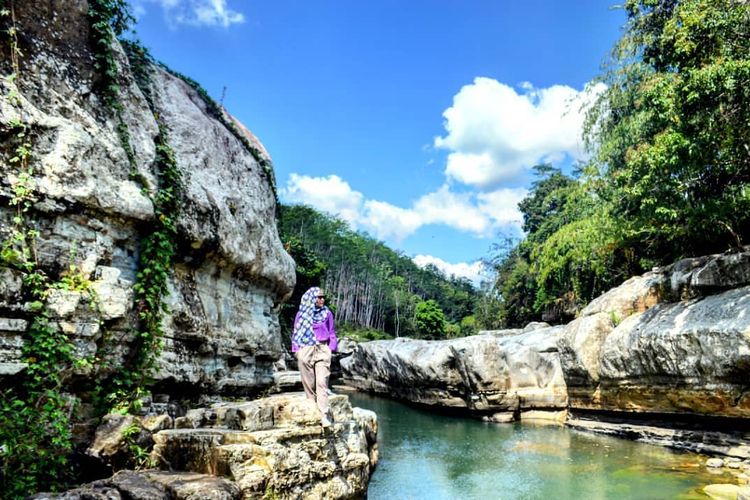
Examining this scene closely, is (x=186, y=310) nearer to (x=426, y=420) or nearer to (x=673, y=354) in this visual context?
(x=673, y=354)

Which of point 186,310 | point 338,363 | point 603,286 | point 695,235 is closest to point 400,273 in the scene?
point 338,363

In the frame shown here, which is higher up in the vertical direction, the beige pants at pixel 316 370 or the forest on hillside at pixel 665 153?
the forest on hillside at pixel 665 153

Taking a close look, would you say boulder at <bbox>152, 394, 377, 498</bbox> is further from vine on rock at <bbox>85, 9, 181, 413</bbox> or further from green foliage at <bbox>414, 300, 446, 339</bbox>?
green foliage at <bbox>414, 300, 446, 339</bbox>

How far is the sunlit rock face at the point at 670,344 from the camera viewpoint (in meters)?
10.0

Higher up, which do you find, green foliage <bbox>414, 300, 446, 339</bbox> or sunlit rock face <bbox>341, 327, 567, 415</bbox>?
green foliage <bbox>414, 300, 446, 339</bbox>

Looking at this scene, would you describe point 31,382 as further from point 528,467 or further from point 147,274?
point 528,467

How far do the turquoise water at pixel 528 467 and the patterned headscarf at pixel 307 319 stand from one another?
311 cm

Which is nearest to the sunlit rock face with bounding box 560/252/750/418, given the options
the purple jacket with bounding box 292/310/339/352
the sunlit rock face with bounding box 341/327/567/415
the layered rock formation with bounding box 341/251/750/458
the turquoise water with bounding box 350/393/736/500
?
the layered rock formation with bounding box 341/251/750/458

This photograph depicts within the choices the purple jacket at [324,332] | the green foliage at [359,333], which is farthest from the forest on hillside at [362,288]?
the purple jacket at [324,332]

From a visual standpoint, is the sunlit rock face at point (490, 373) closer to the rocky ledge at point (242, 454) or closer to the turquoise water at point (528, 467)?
the turquoise water at point (528, 467)

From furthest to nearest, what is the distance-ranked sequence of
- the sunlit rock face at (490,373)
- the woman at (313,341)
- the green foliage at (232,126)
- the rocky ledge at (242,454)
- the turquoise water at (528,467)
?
the sunlit rock face at (490,373), the green foliage at (232,126), the turquoise water at (528,467), the woman at (313,341), the rocky ledge at (242,454)

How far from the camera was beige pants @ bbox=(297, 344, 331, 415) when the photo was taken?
262 inches

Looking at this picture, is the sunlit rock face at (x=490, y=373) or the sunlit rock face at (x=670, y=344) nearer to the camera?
the sunlit rock face at (x=670, y=344)

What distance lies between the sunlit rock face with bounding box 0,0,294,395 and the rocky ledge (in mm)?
1097
